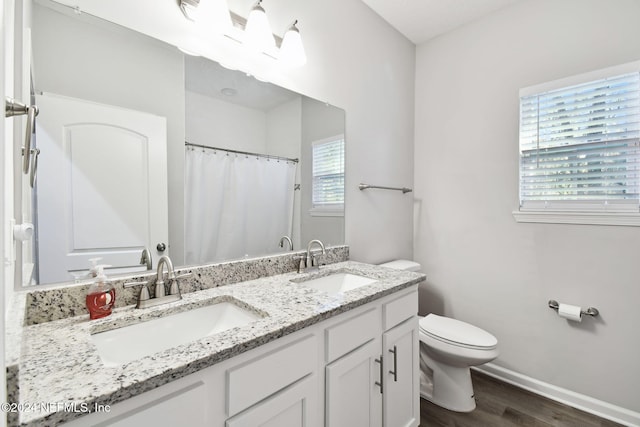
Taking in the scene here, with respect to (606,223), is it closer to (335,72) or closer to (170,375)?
(335,72)

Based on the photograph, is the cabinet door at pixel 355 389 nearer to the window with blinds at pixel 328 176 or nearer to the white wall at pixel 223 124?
the window with blinds at pixel 328 176

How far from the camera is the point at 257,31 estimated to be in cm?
137

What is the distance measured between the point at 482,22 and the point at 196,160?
228 cm

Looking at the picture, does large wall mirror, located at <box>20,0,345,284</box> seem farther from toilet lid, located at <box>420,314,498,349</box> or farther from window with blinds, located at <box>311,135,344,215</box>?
toilet lid, located at <box>420,314,498,349</box>

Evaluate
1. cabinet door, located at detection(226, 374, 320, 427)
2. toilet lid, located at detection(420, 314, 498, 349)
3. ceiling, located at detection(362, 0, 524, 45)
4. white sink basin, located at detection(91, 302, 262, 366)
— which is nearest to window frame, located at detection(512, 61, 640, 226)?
ceiling, located at detection(362, 0, 524, 45)

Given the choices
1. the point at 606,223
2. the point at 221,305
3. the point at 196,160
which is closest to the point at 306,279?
the point at 221,305

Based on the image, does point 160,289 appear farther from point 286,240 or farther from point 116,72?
point 116,72

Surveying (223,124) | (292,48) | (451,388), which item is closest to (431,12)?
(292,48)

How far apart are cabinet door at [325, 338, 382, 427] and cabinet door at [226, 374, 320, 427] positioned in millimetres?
75

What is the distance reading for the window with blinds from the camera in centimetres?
176

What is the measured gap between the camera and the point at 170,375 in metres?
0.63

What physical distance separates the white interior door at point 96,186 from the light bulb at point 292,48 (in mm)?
733

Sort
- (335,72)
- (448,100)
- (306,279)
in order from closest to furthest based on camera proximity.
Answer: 1. (306,279)
2. (335,72)
3. (448,100)

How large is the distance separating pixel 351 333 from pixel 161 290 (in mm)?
730
